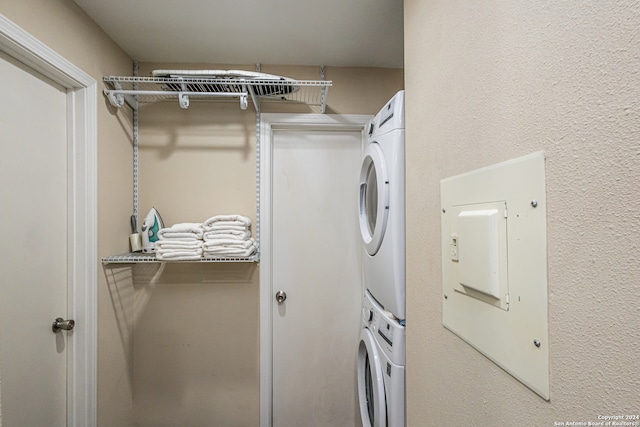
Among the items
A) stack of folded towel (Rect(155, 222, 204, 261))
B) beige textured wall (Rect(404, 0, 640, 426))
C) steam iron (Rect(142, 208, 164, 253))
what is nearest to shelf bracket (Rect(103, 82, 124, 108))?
steam iron (Rect(142, 208, 164, 253))

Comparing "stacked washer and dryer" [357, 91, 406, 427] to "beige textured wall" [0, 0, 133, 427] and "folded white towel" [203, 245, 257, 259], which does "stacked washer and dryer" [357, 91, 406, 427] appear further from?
"beige textured wall" [0, 0, 133, 427]

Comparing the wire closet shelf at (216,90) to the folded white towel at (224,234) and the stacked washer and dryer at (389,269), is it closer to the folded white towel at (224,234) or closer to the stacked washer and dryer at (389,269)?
the stacked washer and dryer at (389,269)

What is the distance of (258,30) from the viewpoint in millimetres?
1396

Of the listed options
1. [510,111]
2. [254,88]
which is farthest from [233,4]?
[510,111]

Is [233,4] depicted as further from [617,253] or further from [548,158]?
[617,253]

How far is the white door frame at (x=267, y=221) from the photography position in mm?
1703

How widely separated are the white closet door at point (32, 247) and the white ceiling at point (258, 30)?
1.59 feet

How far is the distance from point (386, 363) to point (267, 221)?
996mm

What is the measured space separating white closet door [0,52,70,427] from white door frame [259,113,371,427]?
0.91 metres

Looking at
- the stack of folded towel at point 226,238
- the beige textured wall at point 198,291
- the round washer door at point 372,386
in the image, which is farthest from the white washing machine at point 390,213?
the beige textured wall at point 198,291

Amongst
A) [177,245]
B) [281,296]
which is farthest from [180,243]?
[281,296]

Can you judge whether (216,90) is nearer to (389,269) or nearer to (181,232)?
(181,232)

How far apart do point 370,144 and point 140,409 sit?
Answer: 6.66 feet

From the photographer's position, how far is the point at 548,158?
0.45 meters
